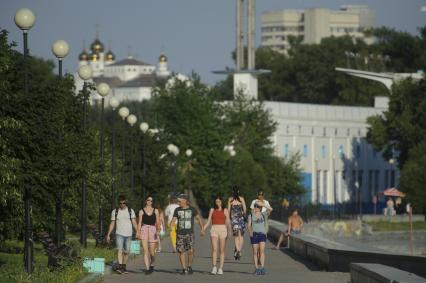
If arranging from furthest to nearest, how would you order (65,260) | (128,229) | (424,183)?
(424,183) → (128,229) → (65,260)

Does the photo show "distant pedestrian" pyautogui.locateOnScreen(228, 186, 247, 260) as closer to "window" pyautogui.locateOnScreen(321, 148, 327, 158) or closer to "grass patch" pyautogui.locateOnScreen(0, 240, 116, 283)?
"grass patch" pyautogui.locateOnScreen(0, 240, 116, 283)

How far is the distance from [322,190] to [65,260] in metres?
105

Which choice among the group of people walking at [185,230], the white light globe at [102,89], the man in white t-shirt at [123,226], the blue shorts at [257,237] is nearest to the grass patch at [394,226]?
the white light globe at [102,89]

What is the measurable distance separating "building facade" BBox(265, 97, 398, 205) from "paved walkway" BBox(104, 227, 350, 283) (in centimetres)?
8544

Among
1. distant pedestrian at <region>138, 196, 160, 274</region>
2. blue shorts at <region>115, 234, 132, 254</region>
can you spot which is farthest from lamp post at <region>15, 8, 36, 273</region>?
distant pedestrian at <region>138, 196, 160, 274</region>

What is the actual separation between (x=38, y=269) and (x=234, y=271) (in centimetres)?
586

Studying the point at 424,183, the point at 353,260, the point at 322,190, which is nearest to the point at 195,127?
the point at 424,183

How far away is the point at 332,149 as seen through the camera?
137375 millimetres

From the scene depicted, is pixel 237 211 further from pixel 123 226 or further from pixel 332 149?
pixel 332 149

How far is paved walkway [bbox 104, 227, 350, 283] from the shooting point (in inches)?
1199

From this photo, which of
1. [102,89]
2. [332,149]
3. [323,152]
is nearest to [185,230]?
[102,89]

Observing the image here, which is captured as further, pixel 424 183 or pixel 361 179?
pixel 361 179

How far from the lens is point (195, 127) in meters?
93.6

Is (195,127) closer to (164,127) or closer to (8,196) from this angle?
(164,127)
